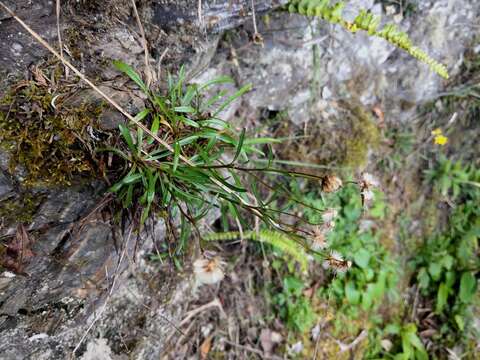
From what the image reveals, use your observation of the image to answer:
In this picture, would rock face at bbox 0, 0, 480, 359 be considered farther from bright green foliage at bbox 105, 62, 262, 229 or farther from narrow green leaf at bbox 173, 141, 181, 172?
narrow green leaf at bbox 173, 141, 181, 172

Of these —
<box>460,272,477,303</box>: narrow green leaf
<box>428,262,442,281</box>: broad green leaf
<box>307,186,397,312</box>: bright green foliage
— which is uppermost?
<box>307,186,397,312</box>: bright green foliage

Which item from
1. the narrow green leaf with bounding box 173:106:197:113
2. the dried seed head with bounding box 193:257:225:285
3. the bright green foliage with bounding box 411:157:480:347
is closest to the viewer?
the narrow green leaf with bounding box 173:106:197:113

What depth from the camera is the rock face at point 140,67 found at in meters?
1.64

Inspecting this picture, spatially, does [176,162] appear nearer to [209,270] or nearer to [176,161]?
[176,161]

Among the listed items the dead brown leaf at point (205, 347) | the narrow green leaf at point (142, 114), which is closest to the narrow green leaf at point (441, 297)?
the dead brown leaf at point (205, 347)

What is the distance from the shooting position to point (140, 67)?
6.06ft

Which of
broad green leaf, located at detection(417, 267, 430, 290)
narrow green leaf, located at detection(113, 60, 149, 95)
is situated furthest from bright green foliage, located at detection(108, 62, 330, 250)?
broad green leaf, located at detection(417, 267, 430, 290)

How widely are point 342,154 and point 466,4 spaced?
154 cm

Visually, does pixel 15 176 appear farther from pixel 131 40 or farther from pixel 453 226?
pixel 453 226

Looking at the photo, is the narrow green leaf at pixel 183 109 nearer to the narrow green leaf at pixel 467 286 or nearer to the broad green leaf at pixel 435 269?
the broad green leaf at pixel 435 269

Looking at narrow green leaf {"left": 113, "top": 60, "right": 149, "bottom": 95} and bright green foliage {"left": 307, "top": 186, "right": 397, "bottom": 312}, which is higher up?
narrow green leaf {"left": 113, "top": 60, "right": 149, "bottom": 95}

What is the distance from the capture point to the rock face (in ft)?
5.37

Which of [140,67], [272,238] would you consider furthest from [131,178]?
[272,238]

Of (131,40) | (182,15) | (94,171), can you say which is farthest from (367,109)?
(94,171)
